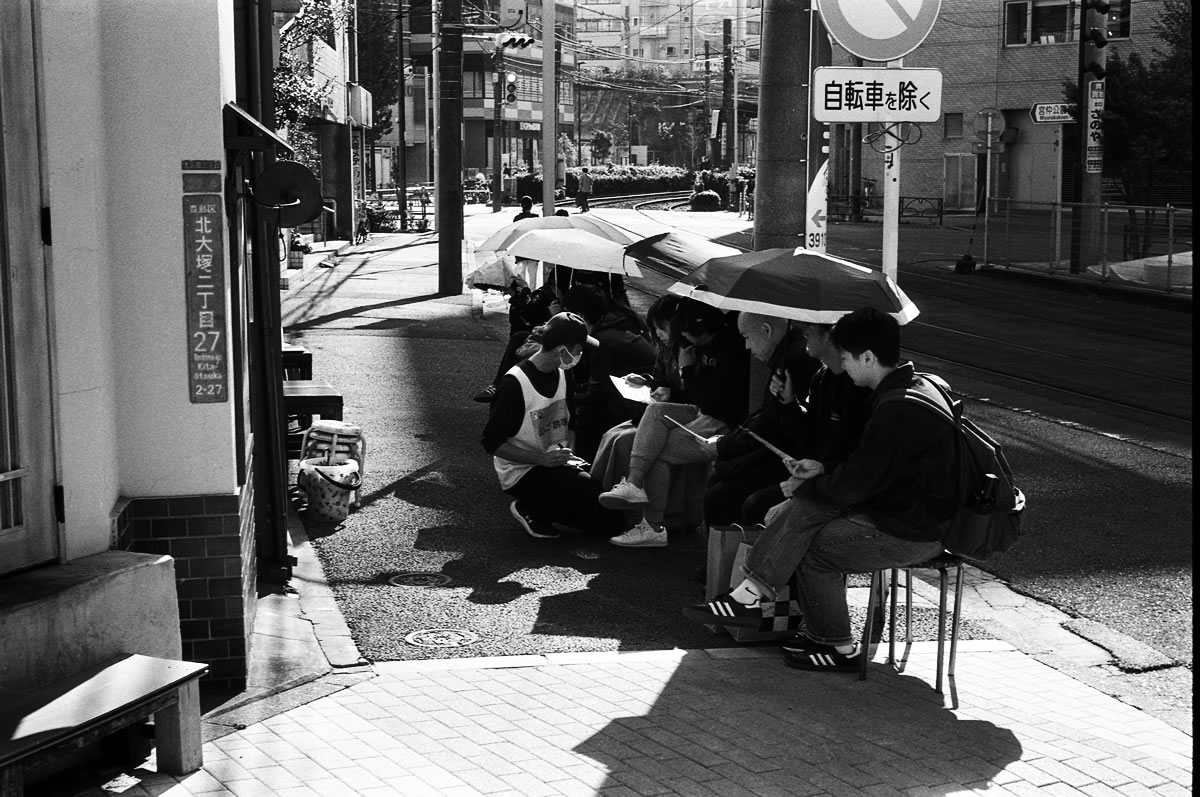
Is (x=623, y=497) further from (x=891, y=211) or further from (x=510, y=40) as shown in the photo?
(x=510, y=40)

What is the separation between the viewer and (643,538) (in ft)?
27.3

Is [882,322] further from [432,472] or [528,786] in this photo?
[432,472]

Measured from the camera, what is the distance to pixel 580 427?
32.7 feet

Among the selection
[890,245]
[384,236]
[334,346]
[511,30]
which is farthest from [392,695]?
[384,236]

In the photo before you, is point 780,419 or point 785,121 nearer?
point 780,419

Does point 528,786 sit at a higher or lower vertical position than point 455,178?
lower

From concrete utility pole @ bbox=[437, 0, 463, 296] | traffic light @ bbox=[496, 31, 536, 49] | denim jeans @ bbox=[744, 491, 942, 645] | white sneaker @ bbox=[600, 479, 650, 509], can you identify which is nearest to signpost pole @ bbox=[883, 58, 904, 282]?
denim jeans @ bbox=[744, 491, 942, 645]

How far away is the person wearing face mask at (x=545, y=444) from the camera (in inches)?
324

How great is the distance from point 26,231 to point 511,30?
88.7ft

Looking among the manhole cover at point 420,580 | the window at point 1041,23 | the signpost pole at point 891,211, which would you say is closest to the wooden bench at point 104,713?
the manhole cover at point 420,580

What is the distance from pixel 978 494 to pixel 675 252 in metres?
3.25

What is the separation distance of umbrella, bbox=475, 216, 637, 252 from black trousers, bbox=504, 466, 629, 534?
286 centimetres

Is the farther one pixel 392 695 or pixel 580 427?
pixel 580 427

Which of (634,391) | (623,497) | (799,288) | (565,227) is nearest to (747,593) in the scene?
(799,288)
